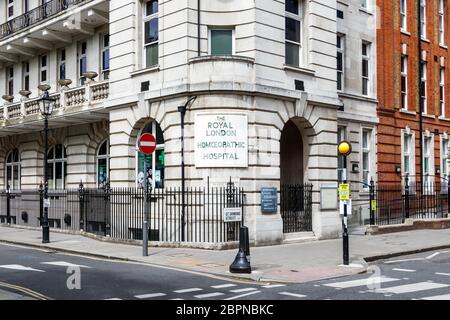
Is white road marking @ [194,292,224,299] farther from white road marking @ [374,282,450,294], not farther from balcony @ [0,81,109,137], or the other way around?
balcony @ [0,81,109,137]

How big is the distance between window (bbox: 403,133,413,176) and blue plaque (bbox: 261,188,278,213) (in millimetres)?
12622

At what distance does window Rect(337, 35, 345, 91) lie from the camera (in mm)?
25812

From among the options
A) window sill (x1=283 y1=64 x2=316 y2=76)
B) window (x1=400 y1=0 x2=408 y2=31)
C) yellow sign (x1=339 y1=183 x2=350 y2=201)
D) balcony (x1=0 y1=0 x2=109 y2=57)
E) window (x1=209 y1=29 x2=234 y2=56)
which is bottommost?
yellow sign (x1=339 y1=183 x2=350 y2=201)

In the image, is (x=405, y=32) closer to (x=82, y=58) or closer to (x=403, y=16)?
(x=403, y=16)

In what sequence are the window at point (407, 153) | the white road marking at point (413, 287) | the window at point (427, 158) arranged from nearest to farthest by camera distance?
the white road marking at point (413, 287)
the window at point (407, 153)
the window at point (427, 158)

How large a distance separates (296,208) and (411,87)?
505 inches

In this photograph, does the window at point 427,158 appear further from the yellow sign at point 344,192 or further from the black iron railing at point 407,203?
the yellow sign at point 344,192

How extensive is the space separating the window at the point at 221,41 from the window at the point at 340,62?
25.6 feet

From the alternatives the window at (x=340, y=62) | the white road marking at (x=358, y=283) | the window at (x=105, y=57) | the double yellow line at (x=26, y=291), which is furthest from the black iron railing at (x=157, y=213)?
the window at (x=340, y=62)

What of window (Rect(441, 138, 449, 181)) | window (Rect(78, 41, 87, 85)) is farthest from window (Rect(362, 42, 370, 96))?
window (Rect(78, 41, 87, 85))

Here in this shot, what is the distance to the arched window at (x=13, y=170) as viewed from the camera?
32391 millimetres

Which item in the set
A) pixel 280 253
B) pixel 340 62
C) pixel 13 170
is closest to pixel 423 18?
pixel 340 62

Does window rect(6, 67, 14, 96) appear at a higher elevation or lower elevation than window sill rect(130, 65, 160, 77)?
higher

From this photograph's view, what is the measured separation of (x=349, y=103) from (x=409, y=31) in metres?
7.13
